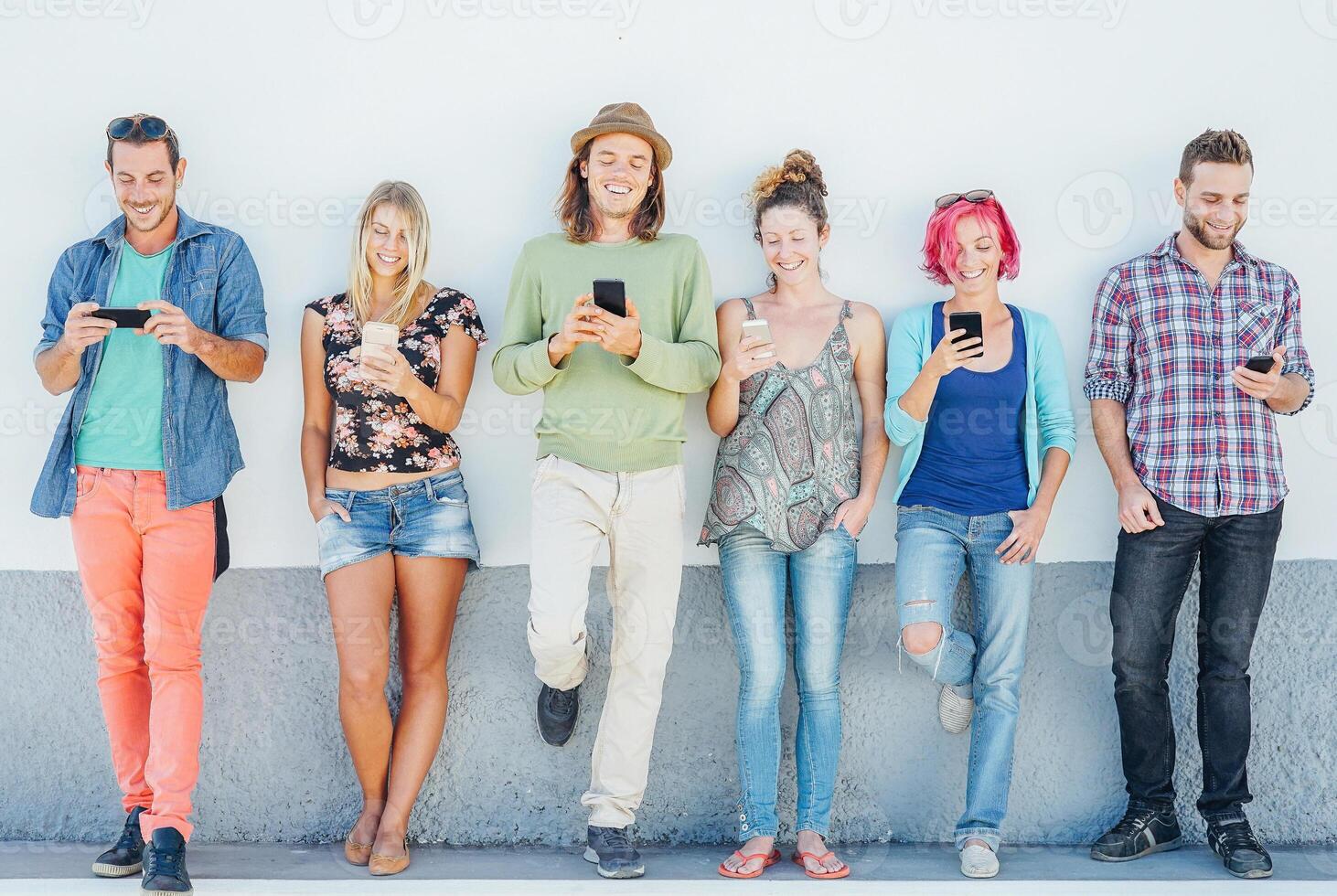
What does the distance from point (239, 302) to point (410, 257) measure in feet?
2.04

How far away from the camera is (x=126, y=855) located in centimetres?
386

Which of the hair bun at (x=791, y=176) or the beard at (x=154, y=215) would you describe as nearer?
the beard at (x=154, y=215)

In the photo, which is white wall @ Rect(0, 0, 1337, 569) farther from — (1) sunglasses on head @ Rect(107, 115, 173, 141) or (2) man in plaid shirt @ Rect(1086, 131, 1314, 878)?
(1) sunglasses on head @ Rect(107, 115, 173, 141)

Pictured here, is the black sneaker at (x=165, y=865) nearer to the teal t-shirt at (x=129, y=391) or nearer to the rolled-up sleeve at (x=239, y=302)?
the teal t-shirt at (x=129, y=391)

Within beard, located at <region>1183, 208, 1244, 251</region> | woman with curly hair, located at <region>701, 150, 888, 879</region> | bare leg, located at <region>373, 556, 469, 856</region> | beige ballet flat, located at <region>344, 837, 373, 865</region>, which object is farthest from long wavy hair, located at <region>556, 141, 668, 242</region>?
beige ballet flat, located at <region>344, 837, 373, 865</region>

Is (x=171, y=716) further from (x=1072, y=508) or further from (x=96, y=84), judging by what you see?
(x=1072, y=508)

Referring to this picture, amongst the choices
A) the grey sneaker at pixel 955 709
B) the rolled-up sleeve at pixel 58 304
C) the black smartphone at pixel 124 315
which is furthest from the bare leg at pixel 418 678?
the grey sneaker at pixel 955 709

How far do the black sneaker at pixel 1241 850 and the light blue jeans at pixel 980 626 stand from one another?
2.62ft

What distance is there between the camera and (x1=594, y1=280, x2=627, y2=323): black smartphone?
352 cm

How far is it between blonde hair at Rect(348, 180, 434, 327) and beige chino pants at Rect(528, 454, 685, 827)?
0.76m

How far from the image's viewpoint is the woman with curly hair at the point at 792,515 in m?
3.86

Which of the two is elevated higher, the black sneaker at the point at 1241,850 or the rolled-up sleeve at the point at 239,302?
the rolled-up sleeve at the point at 239,302

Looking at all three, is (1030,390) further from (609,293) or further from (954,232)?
(609,293)

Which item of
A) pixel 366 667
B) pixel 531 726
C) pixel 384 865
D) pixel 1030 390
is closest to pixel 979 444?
pixel 1030 390
